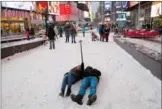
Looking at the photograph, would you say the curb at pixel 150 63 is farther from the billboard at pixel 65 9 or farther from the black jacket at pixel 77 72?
the billboard at pixel 65 9

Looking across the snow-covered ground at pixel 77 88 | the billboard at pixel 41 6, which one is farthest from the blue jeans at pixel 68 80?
the billboard at pixel 41 6

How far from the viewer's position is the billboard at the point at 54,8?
2453 inches

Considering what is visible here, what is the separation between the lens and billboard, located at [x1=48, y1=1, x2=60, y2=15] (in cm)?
6231

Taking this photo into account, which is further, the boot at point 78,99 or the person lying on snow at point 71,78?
the person lying on snow at point 71,78

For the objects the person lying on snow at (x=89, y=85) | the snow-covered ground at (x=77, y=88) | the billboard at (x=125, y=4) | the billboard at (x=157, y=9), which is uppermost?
the billboard at (x=125, y=4)

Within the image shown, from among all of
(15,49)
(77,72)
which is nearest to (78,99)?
(77,72)

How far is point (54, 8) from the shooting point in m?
66.9

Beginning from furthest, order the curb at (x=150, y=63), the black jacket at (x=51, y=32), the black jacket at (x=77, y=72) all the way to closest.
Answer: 1. the black jacket at (x=51, y=32)
2. the curb at (x=150, y=63)
3. the black jacket at (x=77, y=72)

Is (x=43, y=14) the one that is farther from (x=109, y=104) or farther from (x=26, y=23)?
(x=109, y=104)

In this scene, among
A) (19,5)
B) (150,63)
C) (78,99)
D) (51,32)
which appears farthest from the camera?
(19,5)

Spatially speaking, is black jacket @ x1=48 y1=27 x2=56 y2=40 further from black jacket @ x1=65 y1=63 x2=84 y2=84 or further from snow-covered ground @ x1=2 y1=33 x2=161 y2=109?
black jacket @ x1=65 y1=63 x2=84 y2=84

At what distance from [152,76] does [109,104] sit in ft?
8.23

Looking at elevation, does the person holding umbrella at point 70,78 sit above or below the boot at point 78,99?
above

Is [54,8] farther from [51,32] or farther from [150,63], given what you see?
[150,63]
